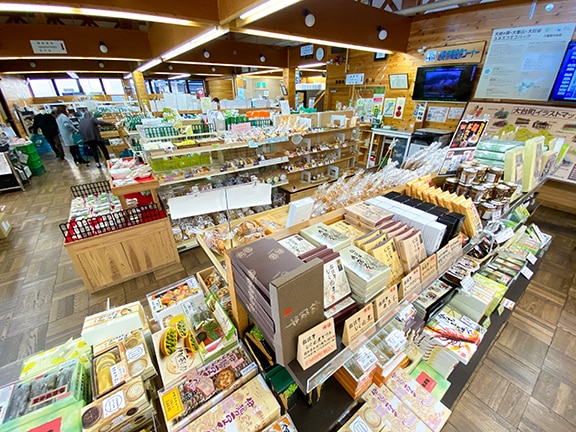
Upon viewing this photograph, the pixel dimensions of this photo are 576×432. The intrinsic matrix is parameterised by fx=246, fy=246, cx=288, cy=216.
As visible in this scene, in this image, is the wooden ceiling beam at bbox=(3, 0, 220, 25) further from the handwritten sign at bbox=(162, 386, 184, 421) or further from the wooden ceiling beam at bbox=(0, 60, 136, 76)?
the wooden ceiling beam at bbox=(0, 60, 136, 76)

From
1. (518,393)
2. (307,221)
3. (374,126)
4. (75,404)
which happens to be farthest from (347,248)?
(374,126)

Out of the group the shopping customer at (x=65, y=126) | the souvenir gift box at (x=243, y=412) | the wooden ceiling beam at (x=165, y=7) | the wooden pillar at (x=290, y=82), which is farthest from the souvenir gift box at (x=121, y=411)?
the wooden pillar at (x=290, y=82)

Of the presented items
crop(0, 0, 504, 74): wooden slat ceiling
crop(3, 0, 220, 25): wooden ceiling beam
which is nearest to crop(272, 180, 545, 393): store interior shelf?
crop(0, 0, 504, 74): wooden slat ceiling

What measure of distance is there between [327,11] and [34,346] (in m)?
5.89

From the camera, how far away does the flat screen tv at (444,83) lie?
4.77m

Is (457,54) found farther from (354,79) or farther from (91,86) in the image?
(91,86)

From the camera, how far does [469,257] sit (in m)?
1.93

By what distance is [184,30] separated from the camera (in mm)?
4363

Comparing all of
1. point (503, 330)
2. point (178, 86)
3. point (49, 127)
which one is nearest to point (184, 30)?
point (503, 330)

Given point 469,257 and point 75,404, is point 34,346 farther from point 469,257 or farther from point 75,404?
point 469,257

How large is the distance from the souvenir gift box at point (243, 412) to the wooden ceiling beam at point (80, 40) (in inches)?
303

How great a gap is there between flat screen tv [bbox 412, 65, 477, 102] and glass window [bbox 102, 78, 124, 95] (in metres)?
14.8

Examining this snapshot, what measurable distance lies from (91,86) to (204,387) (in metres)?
17.2

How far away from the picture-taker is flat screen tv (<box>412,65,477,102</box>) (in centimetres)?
A: 477
